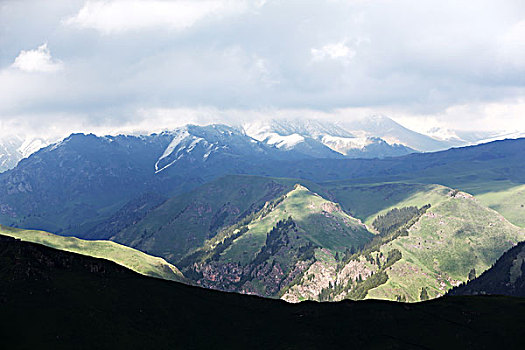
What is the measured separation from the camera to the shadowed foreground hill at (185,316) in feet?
367

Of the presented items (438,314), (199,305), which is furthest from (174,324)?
(438,314)

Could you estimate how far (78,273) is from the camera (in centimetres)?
14412

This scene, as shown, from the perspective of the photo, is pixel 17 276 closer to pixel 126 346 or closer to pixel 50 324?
pixel 50 324

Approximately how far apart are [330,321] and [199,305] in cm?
4970

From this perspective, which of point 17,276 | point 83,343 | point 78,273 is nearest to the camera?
point 83,343

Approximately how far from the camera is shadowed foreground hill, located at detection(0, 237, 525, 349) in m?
112

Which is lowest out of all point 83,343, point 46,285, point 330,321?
point 330,321

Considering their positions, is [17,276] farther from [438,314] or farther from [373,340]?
[438,314]

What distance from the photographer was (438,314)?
152 metres

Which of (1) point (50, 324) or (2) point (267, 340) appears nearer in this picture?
(1) point (50, 324)

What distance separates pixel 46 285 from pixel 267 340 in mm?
74487

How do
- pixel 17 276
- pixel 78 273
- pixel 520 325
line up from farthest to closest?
1. pixel 78 273
2. pixel 520 325
3. pixel 17 276

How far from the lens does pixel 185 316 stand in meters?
138

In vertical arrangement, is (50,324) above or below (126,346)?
above
